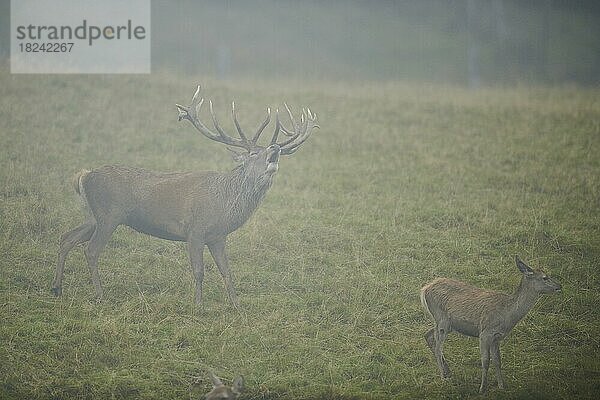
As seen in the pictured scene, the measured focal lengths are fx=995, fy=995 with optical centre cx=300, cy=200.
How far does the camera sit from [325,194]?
419 inches

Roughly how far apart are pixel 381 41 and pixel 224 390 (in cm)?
1059

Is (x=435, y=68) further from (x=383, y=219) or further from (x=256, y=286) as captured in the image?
(x=256, y=286)

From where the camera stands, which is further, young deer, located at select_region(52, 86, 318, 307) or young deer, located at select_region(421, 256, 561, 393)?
young deer, located at select_region(52, 86, 318, 307)

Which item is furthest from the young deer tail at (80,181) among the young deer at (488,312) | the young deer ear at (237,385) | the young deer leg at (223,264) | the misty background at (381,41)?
the misty background at (381,41)

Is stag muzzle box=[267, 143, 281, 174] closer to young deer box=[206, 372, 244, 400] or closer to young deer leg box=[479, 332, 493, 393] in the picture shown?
young deer box=[206, 372, 244, 400]

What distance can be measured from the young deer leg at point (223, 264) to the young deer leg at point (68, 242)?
1063 mm

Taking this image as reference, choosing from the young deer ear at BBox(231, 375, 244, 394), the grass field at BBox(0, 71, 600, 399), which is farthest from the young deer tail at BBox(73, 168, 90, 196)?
the young deer ear at BBox(231, 375, 244, 394)

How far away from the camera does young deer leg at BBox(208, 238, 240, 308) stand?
27.6ft

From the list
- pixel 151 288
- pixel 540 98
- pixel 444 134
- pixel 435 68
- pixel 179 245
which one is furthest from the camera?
pixel 435 68

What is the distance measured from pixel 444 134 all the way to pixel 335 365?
222 inches

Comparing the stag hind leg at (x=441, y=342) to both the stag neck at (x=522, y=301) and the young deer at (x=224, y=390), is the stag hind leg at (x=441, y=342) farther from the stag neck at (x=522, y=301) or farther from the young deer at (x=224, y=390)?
the young deer at (x=224, y=390)

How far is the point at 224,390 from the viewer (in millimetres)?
6871

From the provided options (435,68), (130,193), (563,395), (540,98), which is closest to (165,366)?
(130,193)

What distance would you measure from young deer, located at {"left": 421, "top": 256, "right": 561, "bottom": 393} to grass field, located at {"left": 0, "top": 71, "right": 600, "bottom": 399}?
0.29 m
